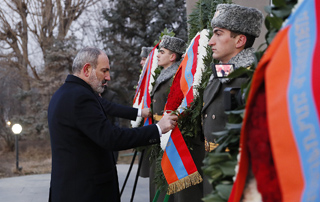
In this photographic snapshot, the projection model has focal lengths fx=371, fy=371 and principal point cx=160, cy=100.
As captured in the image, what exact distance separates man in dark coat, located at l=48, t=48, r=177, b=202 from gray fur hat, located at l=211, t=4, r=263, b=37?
37.1 inches

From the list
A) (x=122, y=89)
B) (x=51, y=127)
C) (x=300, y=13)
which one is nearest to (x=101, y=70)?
(x=51, y=127)

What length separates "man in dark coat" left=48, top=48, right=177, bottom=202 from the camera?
2.62 m

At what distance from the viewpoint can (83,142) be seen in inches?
106

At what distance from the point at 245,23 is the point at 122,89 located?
29.9ft

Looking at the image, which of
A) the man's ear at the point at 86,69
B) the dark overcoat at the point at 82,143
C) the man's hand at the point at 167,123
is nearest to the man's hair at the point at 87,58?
the man's ear at the point at 86,69

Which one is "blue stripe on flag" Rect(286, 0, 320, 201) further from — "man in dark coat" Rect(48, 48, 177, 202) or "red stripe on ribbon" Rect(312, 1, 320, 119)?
"man in dark coat" Rect(48, 48, 177, 202)

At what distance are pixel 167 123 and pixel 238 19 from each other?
995 millimetres

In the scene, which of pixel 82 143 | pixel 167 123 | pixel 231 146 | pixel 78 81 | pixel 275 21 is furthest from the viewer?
pixel 167 123

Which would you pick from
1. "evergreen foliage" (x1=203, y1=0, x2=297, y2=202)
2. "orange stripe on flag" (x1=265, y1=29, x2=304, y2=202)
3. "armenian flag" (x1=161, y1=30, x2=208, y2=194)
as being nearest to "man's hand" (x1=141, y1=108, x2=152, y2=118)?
"armenian flag" (x1=161, y1=30, x2=208, y2=194)

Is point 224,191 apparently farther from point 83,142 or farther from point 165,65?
point 165,65

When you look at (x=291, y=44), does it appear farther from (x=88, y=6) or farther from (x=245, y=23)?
(x=88, y=6)

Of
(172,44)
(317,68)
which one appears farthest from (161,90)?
(317,68)

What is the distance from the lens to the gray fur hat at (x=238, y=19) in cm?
251

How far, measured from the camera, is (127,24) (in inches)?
458
